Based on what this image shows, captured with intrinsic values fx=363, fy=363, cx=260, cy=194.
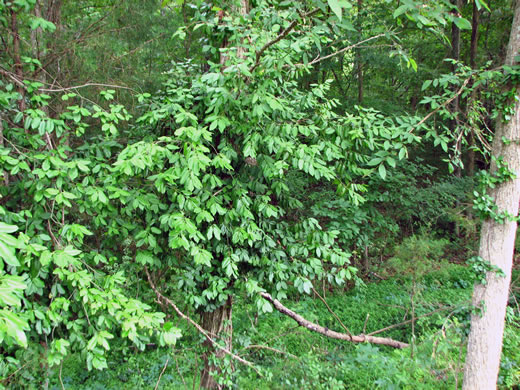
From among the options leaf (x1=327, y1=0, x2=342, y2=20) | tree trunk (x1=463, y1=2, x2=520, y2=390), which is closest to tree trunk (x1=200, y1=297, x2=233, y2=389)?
tree trunk (x1=463, y1=2, x2=520, y2=390)

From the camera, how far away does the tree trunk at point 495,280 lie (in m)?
3.57

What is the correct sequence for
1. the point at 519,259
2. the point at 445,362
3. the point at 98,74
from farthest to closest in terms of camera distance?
the point at 519,259 → the point at 98,74 → the point at 445,362

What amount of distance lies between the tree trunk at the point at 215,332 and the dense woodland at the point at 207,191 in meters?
0.02

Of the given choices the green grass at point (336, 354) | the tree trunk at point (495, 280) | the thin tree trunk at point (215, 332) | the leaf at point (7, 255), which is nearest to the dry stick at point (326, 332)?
the green grass at point (336, 354)

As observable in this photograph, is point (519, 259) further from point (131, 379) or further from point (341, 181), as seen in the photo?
point (131, 379)

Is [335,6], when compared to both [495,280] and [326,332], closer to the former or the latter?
[495,280]

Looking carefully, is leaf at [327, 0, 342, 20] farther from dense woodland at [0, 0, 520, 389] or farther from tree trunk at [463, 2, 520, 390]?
tree trunk at [463, 2, 520, 390]

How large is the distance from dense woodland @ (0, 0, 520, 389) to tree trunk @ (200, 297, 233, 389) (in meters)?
0.02

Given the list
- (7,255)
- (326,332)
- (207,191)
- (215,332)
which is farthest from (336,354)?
(7,255)

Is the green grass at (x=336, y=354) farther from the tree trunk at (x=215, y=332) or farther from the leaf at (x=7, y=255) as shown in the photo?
the leaf at (x=7, y=255)

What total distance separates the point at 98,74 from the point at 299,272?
3610 mm

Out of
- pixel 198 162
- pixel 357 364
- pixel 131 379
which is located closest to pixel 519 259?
A: pixel 357 364

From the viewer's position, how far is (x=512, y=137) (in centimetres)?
352

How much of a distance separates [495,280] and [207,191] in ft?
10.2
